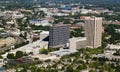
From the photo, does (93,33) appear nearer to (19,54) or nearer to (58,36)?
(58,36)

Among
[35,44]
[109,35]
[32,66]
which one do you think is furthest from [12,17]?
[32,66]

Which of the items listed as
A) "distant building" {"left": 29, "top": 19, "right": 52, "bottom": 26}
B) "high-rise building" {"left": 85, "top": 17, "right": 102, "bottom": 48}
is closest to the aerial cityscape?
"high-rise building" {"left": 85, "top": 17, "right": 102, "bottom": 48}

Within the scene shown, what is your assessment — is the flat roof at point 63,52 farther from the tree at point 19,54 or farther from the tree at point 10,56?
the tree at point 10,56

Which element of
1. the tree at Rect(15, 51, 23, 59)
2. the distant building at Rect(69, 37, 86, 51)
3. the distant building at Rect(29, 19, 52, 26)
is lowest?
the distant building at Rect(29, 19, 52, 26)

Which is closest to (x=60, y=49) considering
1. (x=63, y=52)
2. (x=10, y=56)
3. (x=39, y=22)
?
(x=63, y=52)

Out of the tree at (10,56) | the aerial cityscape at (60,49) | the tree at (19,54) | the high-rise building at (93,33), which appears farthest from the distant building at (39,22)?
the tree at (10,56)

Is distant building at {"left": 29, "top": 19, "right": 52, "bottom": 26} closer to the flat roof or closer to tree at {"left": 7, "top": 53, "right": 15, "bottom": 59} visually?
the flat roof

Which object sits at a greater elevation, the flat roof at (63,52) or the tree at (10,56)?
the tree at (10,56)

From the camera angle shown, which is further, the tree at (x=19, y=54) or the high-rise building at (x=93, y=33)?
the high-rise building at (x=93, y=33)

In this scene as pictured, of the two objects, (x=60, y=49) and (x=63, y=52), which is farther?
(x=60, y=49)
